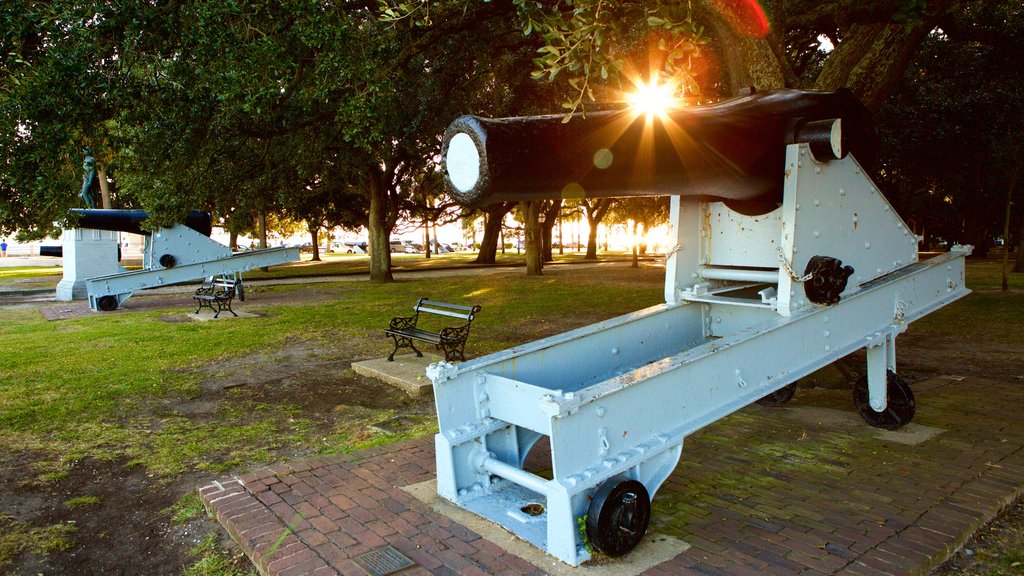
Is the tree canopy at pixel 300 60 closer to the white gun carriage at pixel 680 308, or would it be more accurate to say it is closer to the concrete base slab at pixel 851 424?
the white gun carriage at pixel 680 308

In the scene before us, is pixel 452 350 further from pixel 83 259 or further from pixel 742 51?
pixel 83 259

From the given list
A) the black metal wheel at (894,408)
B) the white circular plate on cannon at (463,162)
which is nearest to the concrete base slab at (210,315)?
the black metal wheel at (894,408)

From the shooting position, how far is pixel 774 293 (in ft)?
15.0

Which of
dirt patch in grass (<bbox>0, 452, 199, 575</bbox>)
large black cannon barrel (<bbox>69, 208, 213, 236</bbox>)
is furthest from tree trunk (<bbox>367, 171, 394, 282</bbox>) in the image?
dirt patch in grass (<bbox>0, 452, 199, 575</bbox>)

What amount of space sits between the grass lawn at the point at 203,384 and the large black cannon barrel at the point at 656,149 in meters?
2.35

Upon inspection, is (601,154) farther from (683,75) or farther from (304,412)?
(304,412)

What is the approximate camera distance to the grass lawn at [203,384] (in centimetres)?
485

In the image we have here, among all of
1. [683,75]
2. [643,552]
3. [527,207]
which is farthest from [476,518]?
[527,207]

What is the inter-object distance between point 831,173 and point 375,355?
6.37m

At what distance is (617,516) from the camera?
10.1 feet

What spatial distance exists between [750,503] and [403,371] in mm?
4413

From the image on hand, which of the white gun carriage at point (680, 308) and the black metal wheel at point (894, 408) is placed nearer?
the white gun carriage at point (680, 308)

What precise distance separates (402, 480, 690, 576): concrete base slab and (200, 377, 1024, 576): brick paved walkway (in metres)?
0.05

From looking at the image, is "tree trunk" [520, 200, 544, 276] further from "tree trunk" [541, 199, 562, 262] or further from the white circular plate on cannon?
the white circular plate on cannon
